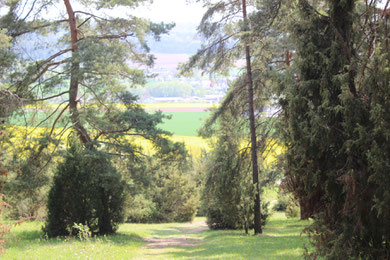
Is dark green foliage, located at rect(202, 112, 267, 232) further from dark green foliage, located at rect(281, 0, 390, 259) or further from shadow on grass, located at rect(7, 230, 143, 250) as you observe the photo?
dark green foliage, located at rect(281, 0, 390, 259)

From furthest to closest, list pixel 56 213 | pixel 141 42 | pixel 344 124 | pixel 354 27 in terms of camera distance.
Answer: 1. pixel 141 42
2. pixel 56 213
3. pixel 354 27
4. pixel 344 124

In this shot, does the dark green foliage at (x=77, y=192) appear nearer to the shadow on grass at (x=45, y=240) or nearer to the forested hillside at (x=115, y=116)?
the forested hillside at (x=115, y=116)

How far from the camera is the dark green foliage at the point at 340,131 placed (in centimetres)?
704

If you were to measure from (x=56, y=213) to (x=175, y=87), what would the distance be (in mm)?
115825

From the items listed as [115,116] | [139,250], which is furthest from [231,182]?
[115,116]

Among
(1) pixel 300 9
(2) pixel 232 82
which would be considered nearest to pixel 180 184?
(2) pixel 232 82

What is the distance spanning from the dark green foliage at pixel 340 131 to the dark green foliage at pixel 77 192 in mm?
10205

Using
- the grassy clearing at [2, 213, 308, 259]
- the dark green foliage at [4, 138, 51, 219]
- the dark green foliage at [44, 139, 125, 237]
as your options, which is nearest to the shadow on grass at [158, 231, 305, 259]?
the grassy clearing at [2, 213, 308, 259]

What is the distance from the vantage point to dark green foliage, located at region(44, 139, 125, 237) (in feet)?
55.2

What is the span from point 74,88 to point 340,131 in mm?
14269

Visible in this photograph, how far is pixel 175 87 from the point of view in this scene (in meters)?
132

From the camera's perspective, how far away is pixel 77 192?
55.3ft

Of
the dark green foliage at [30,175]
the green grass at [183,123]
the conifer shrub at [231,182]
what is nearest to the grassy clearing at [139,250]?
the dark green foliage at [30,175]

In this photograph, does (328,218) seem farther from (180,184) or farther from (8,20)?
(180,184)
